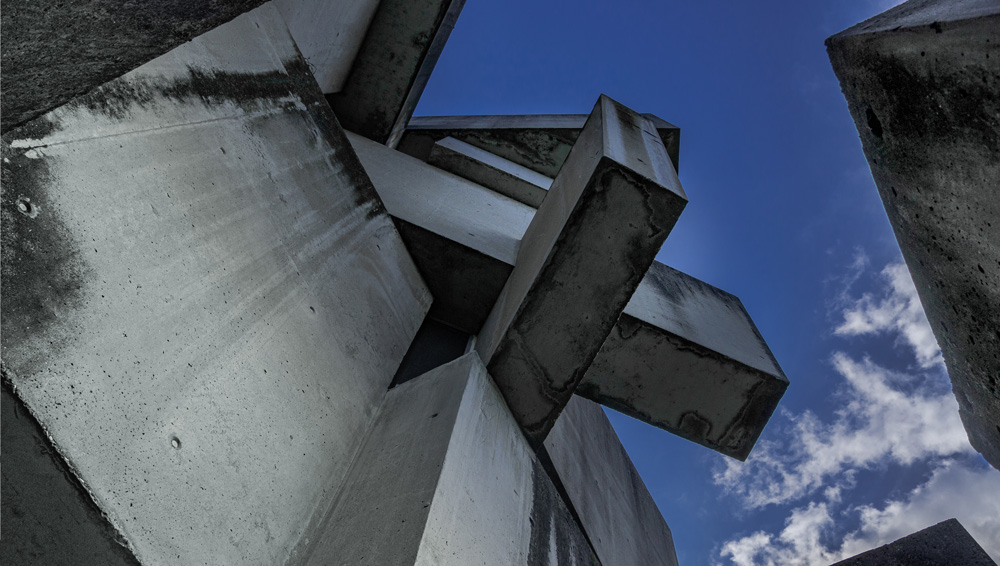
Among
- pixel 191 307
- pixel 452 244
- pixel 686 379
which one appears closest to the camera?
pixel 191 307

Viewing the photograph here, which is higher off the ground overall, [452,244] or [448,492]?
[452,244]

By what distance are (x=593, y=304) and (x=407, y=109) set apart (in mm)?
4153

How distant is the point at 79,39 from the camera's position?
1.15 meters

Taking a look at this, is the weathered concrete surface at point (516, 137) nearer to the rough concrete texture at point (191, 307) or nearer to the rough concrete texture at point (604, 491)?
the rough concrete texture at point (604, 491)

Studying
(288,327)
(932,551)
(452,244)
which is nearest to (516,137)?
(452,244)

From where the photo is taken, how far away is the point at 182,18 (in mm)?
1283

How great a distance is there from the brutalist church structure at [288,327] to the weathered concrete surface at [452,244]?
21 millimetres

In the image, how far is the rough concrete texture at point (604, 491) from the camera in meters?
4.10

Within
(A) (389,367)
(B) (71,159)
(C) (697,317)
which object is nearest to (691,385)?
(C) (697,317)

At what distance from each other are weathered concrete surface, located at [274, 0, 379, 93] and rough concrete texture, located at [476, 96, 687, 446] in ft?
7.15

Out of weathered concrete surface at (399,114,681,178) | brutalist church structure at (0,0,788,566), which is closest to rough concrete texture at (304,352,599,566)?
brutalist church structure at (0,0,788,566)

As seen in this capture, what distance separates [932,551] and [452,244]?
3.14m

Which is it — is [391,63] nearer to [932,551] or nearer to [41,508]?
[41,508]

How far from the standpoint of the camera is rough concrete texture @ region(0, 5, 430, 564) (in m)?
1.56
